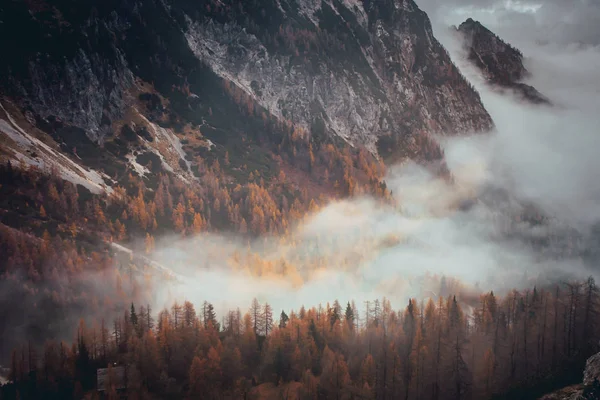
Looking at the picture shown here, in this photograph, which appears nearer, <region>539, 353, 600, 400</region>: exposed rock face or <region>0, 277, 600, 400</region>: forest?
<region>0, 277, 600, 400</region>: forest

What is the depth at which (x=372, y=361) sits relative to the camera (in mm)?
121062

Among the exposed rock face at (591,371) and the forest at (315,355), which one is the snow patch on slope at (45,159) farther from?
the exposed rock face at (591,371)

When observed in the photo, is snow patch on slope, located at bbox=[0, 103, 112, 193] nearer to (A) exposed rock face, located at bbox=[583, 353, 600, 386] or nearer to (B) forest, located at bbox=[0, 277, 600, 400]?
(B) forest, located at bbox=[0, 277, 600, 400]

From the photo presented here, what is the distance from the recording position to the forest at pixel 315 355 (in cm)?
11450

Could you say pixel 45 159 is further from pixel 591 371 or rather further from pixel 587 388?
pixel 591 371

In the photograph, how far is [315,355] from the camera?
125125 mm

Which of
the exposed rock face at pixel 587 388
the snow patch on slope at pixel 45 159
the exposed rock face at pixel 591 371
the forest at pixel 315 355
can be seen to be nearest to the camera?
the forest at pixel 315 355

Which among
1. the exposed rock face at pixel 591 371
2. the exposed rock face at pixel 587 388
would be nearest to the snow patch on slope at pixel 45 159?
the exposed rock face at pixel 587 388

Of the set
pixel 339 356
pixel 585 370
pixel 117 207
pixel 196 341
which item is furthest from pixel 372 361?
pixel 117 207

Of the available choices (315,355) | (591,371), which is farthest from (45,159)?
Result: (591,371)

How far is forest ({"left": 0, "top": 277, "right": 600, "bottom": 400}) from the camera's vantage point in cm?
11450

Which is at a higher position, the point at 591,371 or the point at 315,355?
the point at 315,355

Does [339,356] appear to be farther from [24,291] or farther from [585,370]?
[24,291]

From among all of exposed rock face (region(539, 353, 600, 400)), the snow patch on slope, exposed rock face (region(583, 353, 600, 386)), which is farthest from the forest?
the snow patch on slope
